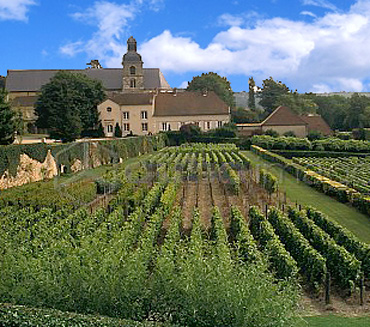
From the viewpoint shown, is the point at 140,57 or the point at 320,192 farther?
the point at 140,57

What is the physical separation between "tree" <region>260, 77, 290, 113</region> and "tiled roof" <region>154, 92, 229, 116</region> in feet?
66.1

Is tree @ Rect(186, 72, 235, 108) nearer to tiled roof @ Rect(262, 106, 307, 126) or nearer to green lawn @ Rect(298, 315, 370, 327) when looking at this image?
tiled roof @ Rect(262, 106, 307, 126)

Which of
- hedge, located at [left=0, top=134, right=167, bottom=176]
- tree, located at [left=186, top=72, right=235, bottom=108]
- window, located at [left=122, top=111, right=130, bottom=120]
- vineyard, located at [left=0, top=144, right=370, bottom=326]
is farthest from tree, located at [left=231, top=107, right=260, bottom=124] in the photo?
vineyard, located at [left=0, top=144, right=370, bottom=326]

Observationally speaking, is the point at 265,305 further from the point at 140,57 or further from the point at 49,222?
the point at 140,57

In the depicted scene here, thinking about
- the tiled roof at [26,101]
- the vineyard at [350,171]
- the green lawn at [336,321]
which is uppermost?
the tiled roof at [26,101]

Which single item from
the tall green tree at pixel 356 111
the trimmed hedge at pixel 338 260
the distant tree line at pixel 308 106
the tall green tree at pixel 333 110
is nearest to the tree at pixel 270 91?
the distant tree line at pixel 308 106

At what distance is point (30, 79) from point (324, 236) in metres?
80.3

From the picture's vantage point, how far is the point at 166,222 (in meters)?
17.9

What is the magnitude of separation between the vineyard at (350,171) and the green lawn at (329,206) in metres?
1.80

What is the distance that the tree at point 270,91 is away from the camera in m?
86.0

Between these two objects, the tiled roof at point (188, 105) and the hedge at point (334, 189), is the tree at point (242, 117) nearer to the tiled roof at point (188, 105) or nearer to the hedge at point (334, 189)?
the tiled roof at point (188, 105)

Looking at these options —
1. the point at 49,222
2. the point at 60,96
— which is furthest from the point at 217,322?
the point at 60,96

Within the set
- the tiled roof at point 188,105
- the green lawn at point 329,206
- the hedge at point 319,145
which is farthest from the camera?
the tiled roof at point 188,105

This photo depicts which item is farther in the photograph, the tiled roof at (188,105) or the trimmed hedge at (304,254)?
the tiled roof at (188,105)
